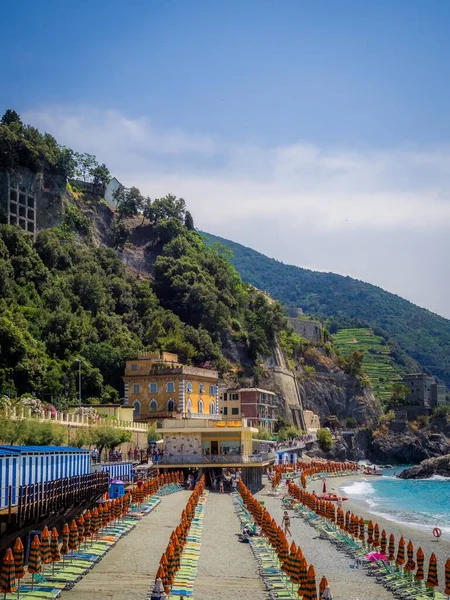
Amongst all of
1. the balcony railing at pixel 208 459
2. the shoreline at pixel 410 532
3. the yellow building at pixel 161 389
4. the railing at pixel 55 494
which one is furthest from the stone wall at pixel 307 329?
the railing at pixel 55 494

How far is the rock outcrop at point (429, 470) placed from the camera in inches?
4112

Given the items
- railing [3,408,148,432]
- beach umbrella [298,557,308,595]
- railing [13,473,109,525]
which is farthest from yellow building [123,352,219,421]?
beach umbrella [298,557,308,595]

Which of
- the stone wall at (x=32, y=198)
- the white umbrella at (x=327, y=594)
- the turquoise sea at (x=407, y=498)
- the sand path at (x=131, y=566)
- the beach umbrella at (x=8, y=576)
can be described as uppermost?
the stone wall at (x=32, y=198)

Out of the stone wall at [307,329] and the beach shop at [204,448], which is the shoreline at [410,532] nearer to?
the beach shop at [204,448]

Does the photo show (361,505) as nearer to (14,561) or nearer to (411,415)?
(14,561)

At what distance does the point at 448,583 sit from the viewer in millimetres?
24547

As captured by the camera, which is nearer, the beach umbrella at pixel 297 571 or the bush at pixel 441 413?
the beach umbrella at pixel 297 571

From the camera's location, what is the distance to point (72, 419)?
53.4m

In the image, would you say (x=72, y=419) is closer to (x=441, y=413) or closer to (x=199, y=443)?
(x=199, y=443)

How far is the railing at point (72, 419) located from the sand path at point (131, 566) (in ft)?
34.7

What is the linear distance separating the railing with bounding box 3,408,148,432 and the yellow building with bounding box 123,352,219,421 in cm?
953

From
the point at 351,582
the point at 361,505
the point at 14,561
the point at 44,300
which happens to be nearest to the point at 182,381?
the point at 44,300

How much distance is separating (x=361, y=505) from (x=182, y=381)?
838 inches

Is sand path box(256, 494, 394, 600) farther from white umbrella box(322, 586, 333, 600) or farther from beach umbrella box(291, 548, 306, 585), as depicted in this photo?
white umbrella box(322, 586, 333, 600)
